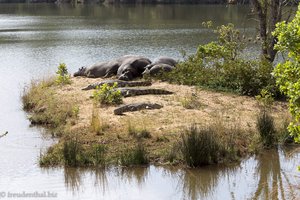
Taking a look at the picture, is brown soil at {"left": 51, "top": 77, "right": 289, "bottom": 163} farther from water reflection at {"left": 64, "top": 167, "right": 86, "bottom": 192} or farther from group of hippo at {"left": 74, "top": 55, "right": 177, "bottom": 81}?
group of hippo at {"left": 74, "top": 55, "right": 177, "bottom": 81}

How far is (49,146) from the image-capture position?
11117mm

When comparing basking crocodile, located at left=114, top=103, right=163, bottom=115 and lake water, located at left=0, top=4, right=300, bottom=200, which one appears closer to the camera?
lake water, located at left=0, top=4, right=300, bottom=200

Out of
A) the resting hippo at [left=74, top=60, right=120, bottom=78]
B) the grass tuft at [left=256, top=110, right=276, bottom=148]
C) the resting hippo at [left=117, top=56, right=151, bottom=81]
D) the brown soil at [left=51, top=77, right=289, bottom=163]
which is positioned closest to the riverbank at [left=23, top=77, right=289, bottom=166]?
the brown soil at [left=51, top=77, right=289, bottom=163]

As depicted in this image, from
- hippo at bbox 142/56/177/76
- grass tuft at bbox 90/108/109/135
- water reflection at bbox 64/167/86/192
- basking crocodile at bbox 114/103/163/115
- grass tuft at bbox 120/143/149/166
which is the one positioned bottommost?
water reflection at bbox 64/167/86/192

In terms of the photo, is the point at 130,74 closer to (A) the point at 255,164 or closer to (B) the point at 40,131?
(B) the point at 40,131

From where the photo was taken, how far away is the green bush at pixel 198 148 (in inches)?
374

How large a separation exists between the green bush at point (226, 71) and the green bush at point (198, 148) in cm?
411

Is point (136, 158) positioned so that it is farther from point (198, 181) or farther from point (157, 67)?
point (157, 67)

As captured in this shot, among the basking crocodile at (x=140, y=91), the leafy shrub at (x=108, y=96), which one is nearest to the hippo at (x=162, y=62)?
the basking crocodile at (x=140, y=91)

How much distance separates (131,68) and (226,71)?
145 inches

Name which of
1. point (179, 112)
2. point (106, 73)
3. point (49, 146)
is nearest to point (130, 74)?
point (106, 73)

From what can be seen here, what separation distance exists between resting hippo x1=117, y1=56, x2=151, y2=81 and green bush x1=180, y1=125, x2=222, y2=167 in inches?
277

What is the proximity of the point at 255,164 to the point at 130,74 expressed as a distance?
7522 mm

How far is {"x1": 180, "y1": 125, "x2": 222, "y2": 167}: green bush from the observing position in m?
9.50
